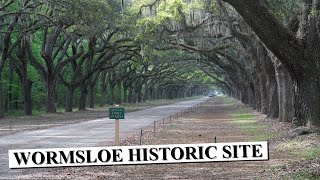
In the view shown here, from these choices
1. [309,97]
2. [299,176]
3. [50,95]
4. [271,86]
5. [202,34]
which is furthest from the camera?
[50,95]

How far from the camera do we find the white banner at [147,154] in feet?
27.8

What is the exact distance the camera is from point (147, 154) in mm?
9156

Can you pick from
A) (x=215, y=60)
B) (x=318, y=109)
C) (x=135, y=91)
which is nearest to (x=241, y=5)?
(x=318, y=109)

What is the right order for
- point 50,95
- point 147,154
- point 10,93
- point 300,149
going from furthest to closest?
point 10,93 < point 50,95 < point 300,149 < point 147,154

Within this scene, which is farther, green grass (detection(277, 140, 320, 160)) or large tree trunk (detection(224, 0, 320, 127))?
large tree trunk (detection(224, 0, 320, 127))

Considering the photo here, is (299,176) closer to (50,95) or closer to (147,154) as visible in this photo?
(147,154)

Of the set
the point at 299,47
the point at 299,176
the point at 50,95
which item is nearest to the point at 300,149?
the point at 299,47

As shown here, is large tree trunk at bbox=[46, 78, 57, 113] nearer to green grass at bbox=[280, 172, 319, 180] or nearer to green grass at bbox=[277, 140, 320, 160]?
green grass at bbox=[277, 140, 320, 160]

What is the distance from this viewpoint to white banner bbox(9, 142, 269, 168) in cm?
848

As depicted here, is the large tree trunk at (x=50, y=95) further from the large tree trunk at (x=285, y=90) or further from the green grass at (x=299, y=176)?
the green grass at (x=299, y=176)

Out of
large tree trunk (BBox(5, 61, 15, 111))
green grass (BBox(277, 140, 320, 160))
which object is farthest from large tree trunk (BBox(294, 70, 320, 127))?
large tree trunk (BBox(5, 61, 15, 111))

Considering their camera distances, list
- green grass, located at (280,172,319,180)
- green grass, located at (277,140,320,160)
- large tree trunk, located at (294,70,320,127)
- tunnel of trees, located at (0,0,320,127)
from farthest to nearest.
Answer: large tree trunk, located at (294,70,320,127) < tunnel of trees, located at (0,0,320,127) < green grass, located at (277,140,320,160) < green grass, located at (280,172,319,180)

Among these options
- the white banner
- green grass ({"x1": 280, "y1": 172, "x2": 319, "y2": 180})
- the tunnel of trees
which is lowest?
green grass ({"x1": 280, "y1": 172, "x2": 319, "y2": 180})

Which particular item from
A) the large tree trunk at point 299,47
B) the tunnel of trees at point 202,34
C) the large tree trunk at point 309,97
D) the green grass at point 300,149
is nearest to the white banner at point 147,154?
the green grass at point 300,149
